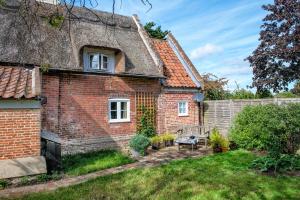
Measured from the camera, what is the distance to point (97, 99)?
1489 cm

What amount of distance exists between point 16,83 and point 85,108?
486 centimetres

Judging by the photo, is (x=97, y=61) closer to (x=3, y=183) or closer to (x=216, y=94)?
(x=3, y=183)

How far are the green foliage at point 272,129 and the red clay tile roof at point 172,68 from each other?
4.96 metres

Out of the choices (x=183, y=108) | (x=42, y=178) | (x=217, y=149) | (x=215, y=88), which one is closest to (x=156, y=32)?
(x=215, y=88)

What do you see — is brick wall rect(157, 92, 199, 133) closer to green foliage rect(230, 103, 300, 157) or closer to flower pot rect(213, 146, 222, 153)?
flower pot rect(213, 146, 222, 153)

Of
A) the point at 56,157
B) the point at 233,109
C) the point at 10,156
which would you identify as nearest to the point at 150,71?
the point at 233,109

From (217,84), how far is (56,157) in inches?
836

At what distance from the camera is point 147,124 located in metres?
16.7

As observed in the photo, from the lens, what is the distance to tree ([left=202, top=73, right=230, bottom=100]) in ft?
88.3

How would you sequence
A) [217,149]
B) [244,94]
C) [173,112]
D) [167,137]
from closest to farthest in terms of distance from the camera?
[217,149], [167,137], [173,112], [244,94]

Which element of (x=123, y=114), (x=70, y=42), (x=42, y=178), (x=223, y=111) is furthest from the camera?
(x=223, y=111)

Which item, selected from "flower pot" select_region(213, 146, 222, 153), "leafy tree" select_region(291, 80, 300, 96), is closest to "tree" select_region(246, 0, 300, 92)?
"flower pot" select_region(213, 146, 222, 153)

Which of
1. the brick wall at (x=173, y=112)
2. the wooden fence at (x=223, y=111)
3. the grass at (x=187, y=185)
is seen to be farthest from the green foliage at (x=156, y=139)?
the grass at (x=187, y=185)

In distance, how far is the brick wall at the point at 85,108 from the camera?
1345cm
